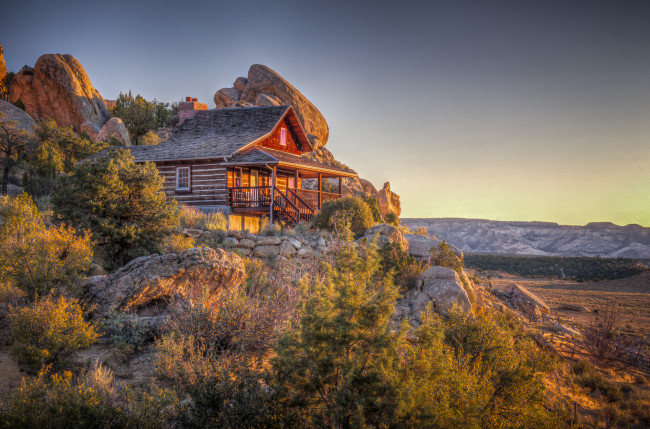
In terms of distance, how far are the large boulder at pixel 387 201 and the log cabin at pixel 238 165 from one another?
433 inches

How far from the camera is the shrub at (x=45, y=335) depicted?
5465 millimetres

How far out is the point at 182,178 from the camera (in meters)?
20.5

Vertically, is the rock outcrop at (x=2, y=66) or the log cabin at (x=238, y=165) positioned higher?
the rock outcrop at (x=2, y=66)

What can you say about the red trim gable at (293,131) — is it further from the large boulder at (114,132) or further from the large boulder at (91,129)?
the large boulder at (91,129)

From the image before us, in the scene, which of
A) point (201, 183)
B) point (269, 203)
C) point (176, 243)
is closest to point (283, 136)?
point (201, 183)

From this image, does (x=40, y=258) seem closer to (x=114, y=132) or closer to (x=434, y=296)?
(x=434, y=296)

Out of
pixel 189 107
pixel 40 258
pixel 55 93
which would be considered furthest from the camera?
pixel 189 107

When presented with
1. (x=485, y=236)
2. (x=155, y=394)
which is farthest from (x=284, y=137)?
(x=485, y=236)

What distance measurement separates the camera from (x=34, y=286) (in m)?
7.08

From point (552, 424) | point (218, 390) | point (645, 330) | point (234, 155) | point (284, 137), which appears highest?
point (284, 137)

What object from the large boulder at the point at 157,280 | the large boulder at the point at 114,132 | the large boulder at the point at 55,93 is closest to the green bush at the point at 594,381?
the large boulder at the point at 157,280

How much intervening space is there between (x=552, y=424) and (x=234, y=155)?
16.7 meters

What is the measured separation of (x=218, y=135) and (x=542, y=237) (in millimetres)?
89873

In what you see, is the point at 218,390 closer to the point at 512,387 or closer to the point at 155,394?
the point at 155,394
